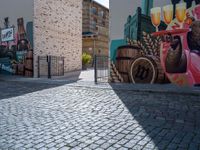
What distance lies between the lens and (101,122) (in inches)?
184

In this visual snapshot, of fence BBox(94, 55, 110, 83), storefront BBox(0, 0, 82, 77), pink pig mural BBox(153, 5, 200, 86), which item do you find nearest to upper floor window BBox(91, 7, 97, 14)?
storefront BBox(0, 0, 82, 77)

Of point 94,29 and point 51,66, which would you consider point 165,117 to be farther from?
point 94,29

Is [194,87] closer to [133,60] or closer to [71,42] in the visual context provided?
[133,60]

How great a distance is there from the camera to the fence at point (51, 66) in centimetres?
1416

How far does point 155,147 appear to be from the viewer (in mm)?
3434

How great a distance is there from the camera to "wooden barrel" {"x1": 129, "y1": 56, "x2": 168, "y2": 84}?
369 inches

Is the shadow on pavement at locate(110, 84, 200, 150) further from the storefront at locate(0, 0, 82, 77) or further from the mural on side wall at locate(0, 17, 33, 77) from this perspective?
the mural on side wall at locate(0, 17, 33, 77)

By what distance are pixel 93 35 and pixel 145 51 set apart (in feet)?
60.5

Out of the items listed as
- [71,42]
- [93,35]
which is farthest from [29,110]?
[93,35]

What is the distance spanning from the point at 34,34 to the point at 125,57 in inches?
244

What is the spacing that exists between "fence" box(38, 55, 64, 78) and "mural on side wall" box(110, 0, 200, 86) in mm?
5040

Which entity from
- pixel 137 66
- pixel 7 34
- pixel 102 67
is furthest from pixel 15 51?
pixel 137 66

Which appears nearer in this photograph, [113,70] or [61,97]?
[61,97]

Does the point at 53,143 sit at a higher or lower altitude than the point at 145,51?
lower
